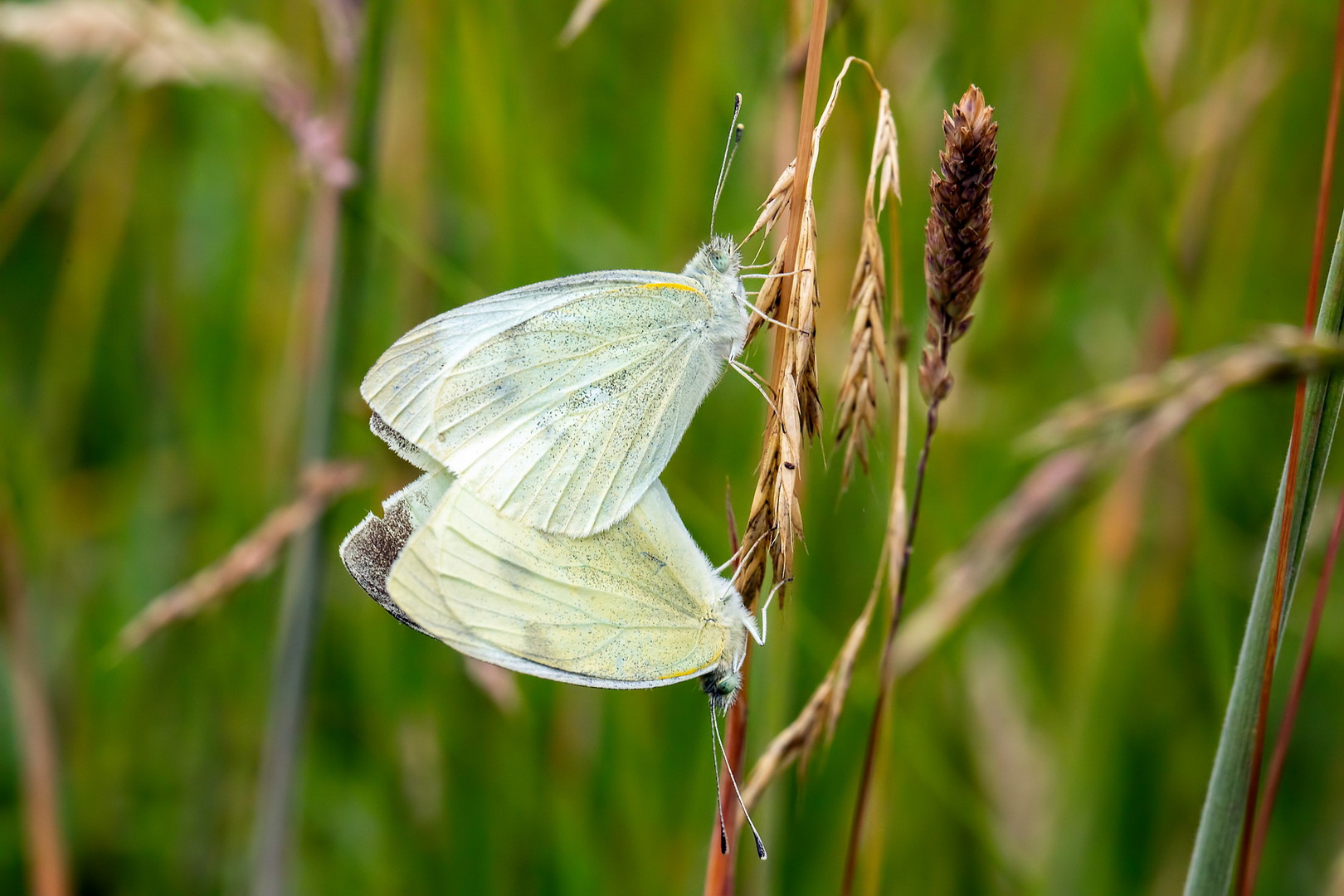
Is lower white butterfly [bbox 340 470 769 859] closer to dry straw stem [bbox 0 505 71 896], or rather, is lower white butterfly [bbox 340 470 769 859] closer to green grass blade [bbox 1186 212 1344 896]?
green grass blade [bbox 1186 212 1344 896]

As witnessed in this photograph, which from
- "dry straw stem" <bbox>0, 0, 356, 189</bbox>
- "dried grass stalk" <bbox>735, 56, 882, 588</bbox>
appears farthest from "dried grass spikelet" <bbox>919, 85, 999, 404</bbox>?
"dry straw stem" <bbox>0, 0, 356, 189</bbox>

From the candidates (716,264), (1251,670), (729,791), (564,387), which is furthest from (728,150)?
(1251,670)

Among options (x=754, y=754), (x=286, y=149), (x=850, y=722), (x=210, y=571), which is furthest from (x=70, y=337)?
(x=850, y=722)

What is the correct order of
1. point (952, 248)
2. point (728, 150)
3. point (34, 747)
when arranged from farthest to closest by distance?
1. point (34, 747)
2. point (728, 150)
3. point (952, 248)

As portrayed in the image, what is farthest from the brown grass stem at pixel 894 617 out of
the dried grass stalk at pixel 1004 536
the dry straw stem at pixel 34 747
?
the dry straw stem at pixel 34 747

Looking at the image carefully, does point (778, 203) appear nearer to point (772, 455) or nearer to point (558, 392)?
point (772, 455)

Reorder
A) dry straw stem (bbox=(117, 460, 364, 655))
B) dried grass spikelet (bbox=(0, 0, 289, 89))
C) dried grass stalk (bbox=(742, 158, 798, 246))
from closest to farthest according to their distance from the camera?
dried grass stalk (bbox=(742, 158, 798, 246)) < dry straw stem (bbox=(117, 460, 364, 655)) < dried grass spikelet (bbox=(0, 0, 289, 89))
